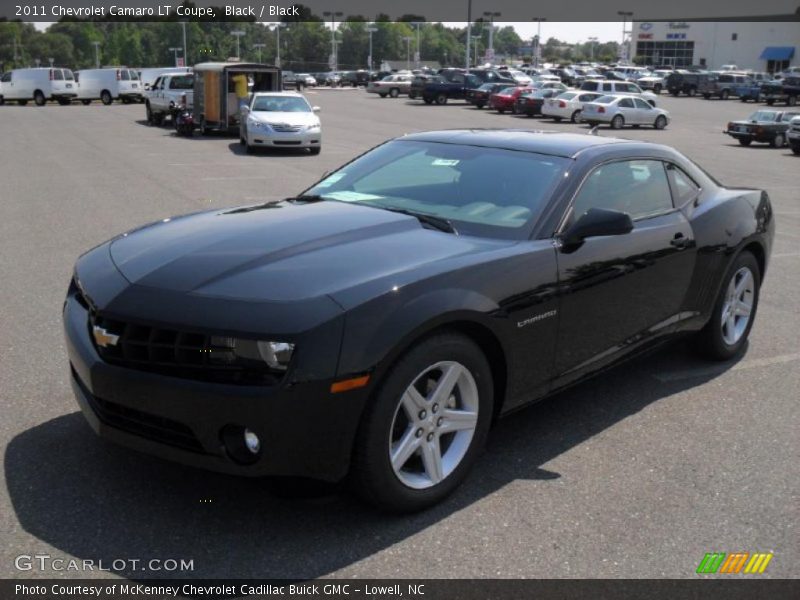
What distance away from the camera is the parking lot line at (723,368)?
5.55 m

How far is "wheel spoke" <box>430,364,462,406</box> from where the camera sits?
11.9 ft

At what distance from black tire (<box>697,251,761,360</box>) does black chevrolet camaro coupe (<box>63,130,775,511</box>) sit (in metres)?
0.31

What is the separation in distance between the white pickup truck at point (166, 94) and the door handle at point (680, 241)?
2750cm

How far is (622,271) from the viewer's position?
4.57 metres

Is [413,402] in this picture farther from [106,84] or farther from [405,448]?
[106,84]

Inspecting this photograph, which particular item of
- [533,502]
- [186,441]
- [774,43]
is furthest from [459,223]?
[774,43]

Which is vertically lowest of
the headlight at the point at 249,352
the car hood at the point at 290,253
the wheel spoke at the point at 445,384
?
the wheel spoke at the point at 445,384

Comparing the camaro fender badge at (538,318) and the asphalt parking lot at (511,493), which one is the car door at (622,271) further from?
the asphalt parking lot at (511,493)

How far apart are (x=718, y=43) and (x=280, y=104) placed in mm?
100409

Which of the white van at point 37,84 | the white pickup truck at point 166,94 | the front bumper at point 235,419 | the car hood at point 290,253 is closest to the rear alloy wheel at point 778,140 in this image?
the white pickup truck at point 166,94

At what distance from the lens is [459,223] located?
4.32m

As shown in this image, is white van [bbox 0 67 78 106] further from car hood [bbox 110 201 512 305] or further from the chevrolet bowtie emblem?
the chevrolet bowtie emblem

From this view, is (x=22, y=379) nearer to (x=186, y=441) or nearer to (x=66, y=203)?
(x=186, y=441)

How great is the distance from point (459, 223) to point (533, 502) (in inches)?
55.8
